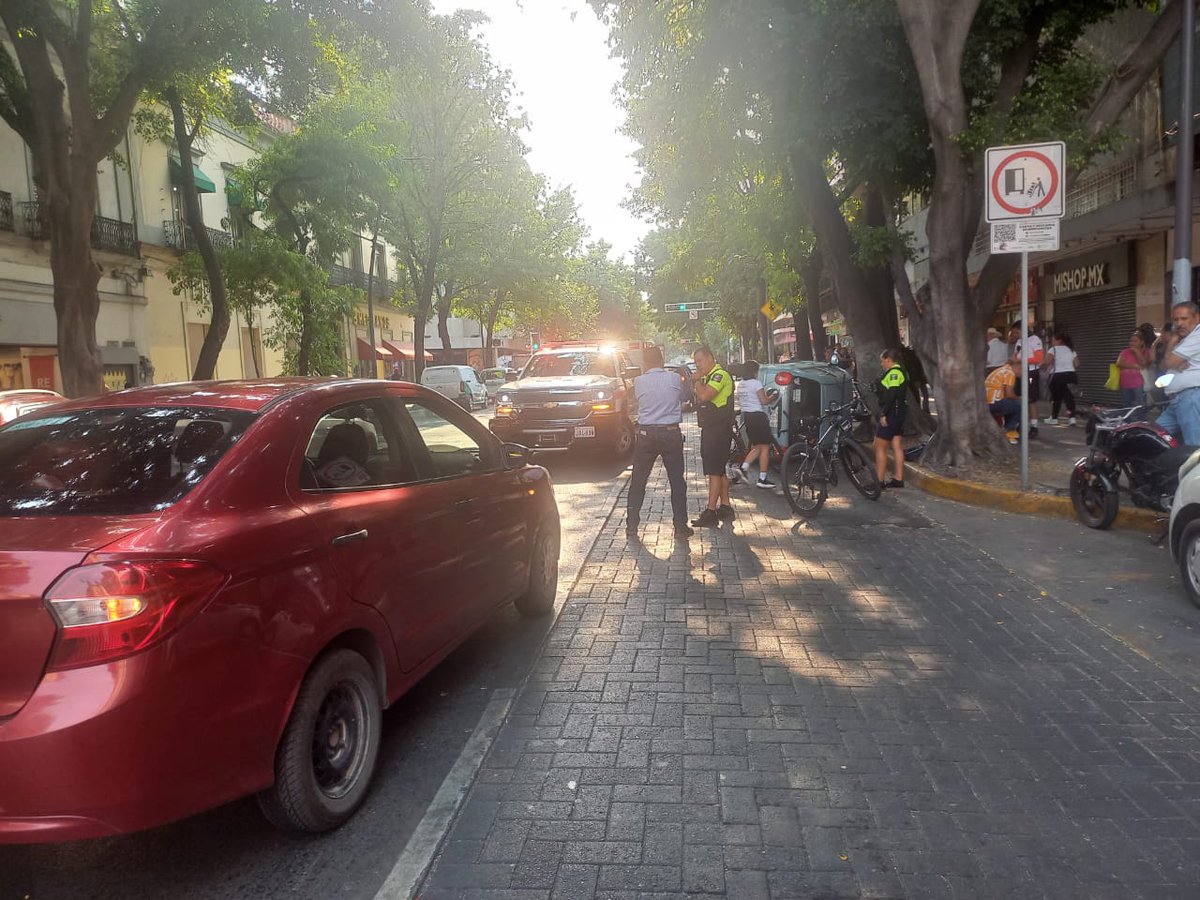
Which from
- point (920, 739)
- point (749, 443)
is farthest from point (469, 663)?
point (749, 443)

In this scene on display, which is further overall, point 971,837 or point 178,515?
point 971,837

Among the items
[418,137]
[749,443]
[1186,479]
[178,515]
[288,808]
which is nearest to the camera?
[178,515]

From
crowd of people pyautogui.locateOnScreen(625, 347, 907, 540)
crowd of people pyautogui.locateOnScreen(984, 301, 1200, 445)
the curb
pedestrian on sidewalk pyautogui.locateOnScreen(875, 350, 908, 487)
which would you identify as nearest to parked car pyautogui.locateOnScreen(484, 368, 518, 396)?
Result: crowd of people pyautogui.locateOnScreen(984, 301, 1200, 445)

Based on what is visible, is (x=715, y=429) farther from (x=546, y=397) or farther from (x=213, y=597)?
(x=213, y=597)

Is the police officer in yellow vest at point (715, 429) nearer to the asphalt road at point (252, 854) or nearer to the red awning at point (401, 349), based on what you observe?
the asphalt road at point (252, 854)

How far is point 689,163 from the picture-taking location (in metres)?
18.2

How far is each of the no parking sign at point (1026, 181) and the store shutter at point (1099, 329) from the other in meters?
9.62

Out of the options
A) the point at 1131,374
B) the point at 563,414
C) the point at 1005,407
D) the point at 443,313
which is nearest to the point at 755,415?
the point at 563,414

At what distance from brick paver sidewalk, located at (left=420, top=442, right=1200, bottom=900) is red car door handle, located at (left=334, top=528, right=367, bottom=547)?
1073 millimetres

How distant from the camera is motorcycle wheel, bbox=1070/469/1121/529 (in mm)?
8055

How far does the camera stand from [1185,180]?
10.1 m

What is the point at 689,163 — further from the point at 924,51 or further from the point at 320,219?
the point at 320,219

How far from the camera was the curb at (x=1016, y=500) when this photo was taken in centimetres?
818

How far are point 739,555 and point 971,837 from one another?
4578 millimetres
